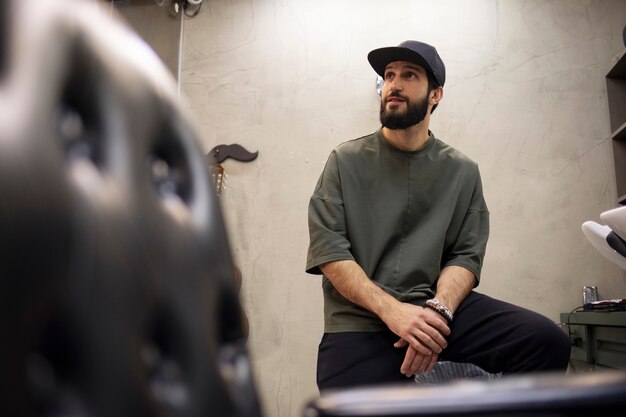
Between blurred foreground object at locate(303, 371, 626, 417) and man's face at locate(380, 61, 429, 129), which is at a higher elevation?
man's face at locate(380, 61, 429, 129)

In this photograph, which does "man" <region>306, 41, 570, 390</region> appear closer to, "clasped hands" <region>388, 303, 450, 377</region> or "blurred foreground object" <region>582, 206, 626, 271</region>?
"clasped hands" <region>388, 303, 450, 377</region>

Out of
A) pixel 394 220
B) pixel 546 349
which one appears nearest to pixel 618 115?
pixel 394 220

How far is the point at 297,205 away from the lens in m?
3.39

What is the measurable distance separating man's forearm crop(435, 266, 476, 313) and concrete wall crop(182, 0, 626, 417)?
3.94 feet

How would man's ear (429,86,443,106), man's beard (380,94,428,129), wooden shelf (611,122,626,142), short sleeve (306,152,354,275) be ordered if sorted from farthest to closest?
wooden shelf (611,122,626,142), man's ear (429,86,443,106), man's beard (380,94,428,129), short sleeve (306,152,354,275)

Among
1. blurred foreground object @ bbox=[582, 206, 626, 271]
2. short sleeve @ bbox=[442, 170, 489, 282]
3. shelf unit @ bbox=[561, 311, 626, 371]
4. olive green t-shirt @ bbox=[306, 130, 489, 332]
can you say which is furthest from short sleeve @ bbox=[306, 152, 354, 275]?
shelf unit @ bbox=[561, 311, 626, 371]

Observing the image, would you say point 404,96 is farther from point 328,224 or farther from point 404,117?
point 328,224

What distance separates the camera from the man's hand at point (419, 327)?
1.80 m

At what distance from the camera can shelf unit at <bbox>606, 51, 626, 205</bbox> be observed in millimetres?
3127

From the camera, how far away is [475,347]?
184cm

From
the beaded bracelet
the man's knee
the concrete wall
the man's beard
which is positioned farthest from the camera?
the concrete wall

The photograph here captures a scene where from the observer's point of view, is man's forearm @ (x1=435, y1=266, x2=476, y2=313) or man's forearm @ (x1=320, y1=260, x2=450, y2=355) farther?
man's forearm @ (x1=435, y1=266, x2=476, y2=313)

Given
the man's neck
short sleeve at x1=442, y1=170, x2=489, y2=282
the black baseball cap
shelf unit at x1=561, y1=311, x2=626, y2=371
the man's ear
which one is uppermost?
the black baseball cap

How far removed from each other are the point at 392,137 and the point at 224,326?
190 centimetres
